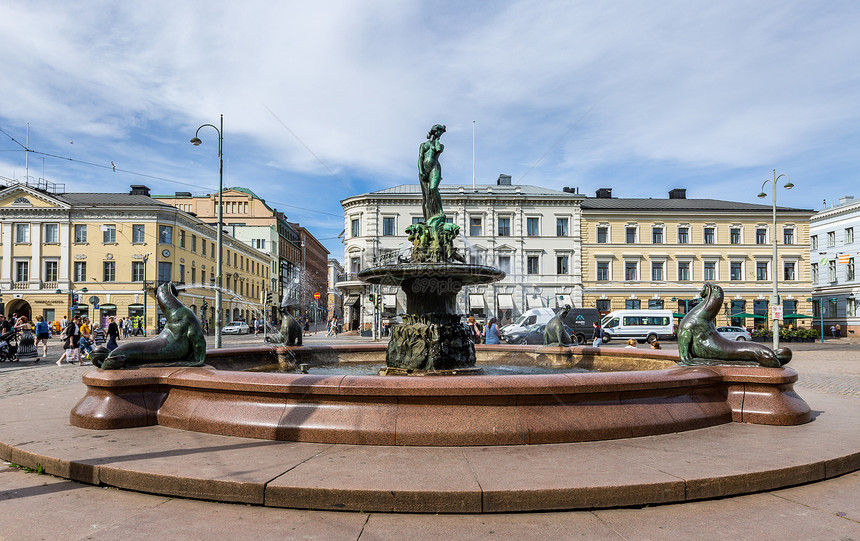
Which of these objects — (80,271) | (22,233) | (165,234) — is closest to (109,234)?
(80,271)

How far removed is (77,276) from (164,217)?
31.6 feet

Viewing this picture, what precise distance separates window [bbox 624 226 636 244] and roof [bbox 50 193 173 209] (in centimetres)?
4346

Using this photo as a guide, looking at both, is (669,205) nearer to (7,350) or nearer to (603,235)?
(603,235)

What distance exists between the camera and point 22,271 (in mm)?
50312

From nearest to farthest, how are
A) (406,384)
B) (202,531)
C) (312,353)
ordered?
(202,531), (406,384), (312,353)

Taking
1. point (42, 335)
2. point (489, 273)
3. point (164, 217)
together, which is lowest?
point (42, 335)

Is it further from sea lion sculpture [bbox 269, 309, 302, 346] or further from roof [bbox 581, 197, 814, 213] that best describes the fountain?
roof [bbox 581, 197, 814, 213]

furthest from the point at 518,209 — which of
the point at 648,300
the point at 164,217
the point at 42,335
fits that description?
the point at 42,335

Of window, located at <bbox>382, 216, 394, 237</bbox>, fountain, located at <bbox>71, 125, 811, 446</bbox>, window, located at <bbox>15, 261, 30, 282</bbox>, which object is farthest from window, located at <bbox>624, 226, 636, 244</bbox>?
Result: window, located at <bbox>15, 261, 30, 282</bbox>

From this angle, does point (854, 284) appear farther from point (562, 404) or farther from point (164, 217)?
point (164, 217)

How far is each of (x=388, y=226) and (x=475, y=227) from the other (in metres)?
8.24

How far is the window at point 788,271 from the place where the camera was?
171 ft

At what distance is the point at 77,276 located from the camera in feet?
165

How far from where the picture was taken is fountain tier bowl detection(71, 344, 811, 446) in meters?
5.32
